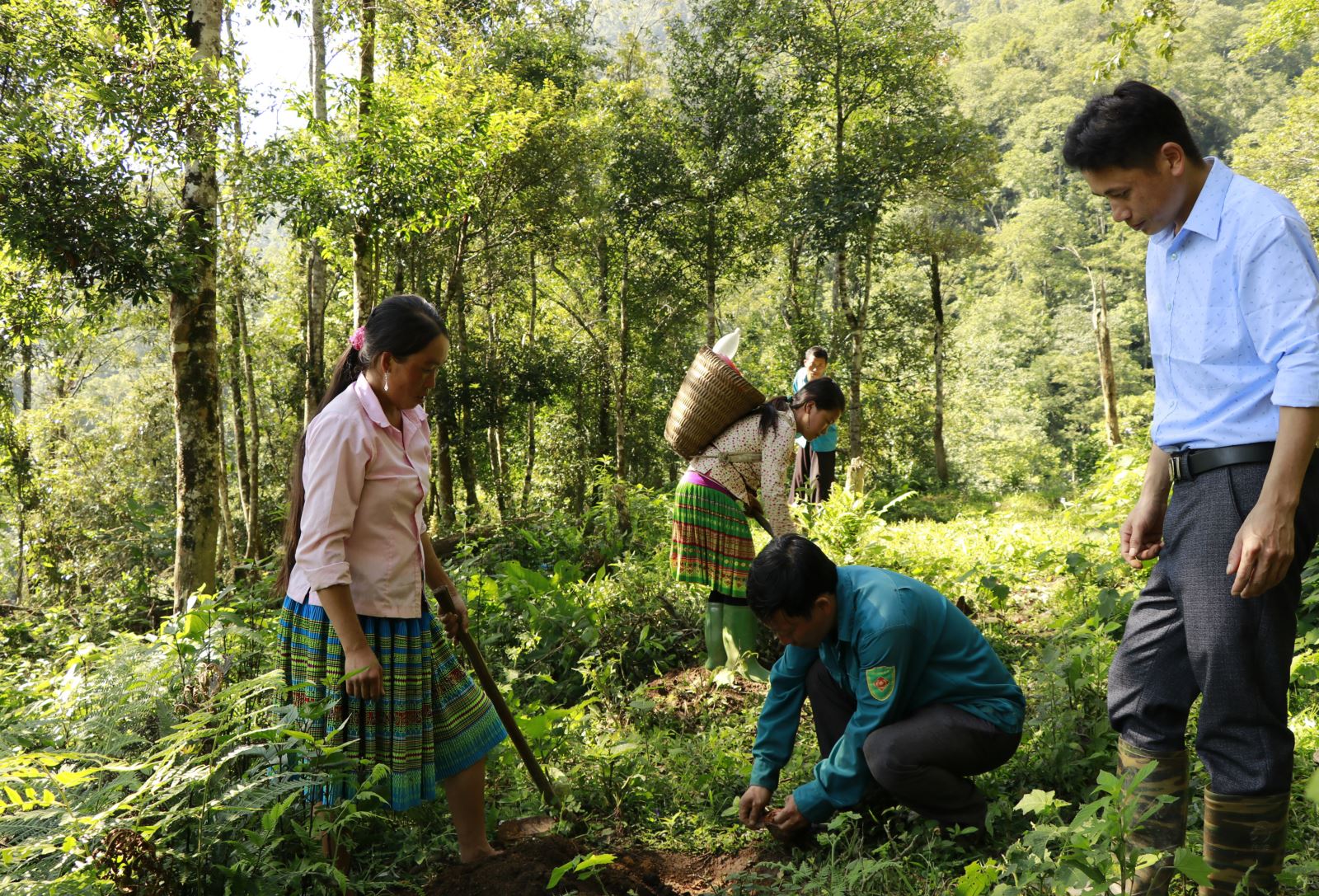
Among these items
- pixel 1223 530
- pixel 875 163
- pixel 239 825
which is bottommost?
pixel 239 825

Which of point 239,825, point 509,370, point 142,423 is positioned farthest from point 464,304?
point 239,825

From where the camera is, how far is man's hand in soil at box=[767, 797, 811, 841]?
8.84ft

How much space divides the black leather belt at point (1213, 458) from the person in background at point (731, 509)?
2.19 metres

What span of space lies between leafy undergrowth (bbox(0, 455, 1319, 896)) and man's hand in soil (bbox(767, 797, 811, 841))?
0.09 m

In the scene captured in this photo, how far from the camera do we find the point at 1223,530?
1930 millimetres

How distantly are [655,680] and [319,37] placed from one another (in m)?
8.12

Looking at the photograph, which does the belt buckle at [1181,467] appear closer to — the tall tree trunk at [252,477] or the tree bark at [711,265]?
the tree bark at [711,265]

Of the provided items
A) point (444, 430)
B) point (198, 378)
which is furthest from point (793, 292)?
point (198, 378)

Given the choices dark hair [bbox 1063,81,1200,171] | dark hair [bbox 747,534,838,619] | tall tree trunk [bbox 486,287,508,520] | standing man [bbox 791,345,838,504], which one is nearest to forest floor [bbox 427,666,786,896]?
dark hair [bbox 747,534,838,619]

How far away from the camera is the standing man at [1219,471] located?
1808 mm

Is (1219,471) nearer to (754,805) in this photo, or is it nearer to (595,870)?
(754,805)

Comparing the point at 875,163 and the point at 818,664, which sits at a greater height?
the point at 875,163

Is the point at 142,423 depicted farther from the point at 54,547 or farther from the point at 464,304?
the point at 464,304

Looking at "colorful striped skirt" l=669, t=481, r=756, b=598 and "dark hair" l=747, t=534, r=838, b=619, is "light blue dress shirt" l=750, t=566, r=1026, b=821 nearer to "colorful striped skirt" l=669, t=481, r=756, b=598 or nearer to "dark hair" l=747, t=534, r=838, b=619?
"dark hair" l=747, t=534, r=838, b=619
